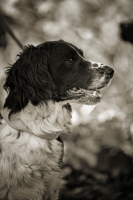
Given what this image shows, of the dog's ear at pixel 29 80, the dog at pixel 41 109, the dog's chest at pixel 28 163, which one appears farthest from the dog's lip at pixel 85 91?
the dog's chest at pixel 28 163

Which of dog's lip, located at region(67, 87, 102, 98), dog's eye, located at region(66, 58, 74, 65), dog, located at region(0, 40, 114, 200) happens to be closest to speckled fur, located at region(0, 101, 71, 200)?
dog, located at region(0, 40, 114, 200)

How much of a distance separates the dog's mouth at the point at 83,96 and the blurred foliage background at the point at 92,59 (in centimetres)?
4

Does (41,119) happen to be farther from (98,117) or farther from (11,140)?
(98,117)

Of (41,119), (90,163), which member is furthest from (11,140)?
(90,163)

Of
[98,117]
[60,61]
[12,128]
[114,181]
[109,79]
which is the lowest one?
[114,181]

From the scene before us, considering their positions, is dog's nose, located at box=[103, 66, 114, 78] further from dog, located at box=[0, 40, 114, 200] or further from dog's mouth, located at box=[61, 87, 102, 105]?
dog's mouth, located at box=[61, 87, 102, 105]

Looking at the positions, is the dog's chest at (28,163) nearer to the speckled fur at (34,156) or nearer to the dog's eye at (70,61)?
the speckled fur at (34,156)

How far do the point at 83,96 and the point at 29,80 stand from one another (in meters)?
0.35

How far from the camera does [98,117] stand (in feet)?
6.53

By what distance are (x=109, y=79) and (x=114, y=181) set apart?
67cm

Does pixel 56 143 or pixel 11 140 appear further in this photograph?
pixel 56 143

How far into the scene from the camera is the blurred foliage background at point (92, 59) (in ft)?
6.39

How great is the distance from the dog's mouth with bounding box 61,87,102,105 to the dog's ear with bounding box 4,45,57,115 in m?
0.10

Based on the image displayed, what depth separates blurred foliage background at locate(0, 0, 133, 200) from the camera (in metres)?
1.95
